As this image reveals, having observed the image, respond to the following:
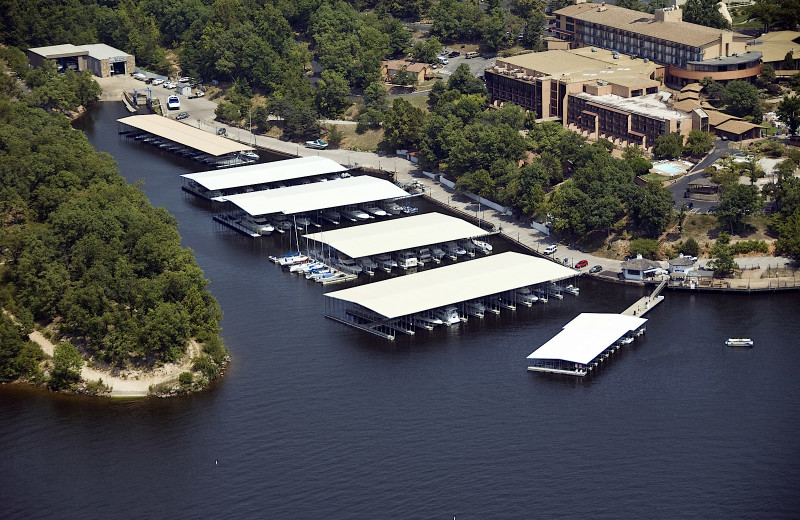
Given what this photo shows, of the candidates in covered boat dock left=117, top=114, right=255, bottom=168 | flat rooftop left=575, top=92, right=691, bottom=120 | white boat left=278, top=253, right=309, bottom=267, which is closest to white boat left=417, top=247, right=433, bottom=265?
white boat left=278, top=253, right=309, bottom=267

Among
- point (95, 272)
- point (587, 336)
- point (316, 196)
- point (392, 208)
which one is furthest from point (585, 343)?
point (316, 196)

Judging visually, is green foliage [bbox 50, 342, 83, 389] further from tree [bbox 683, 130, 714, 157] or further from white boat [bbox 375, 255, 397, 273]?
tree [bbox 683, 130, 714, 157]

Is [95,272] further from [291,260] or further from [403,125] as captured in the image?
[403,125]

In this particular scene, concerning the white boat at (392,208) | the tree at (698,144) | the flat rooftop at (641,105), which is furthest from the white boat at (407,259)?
the flat rooftop at (641,105)

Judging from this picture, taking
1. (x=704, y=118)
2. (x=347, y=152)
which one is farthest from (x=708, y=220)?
(x=347, y=152)

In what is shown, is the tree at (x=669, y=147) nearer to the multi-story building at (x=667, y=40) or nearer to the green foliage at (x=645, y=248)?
the multi-story building at (x=667, y=40)

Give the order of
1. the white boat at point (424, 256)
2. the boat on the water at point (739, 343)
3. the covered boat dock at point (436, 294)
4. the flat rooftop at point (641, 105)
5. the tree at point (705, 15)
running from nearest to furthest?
the boat on the water at point (739, 343)
the covered boat dock at point (436, 294)
the white boat at point (424, 256)
the flat rooftop at point (641, 105)
the tree at point (705, 15)
